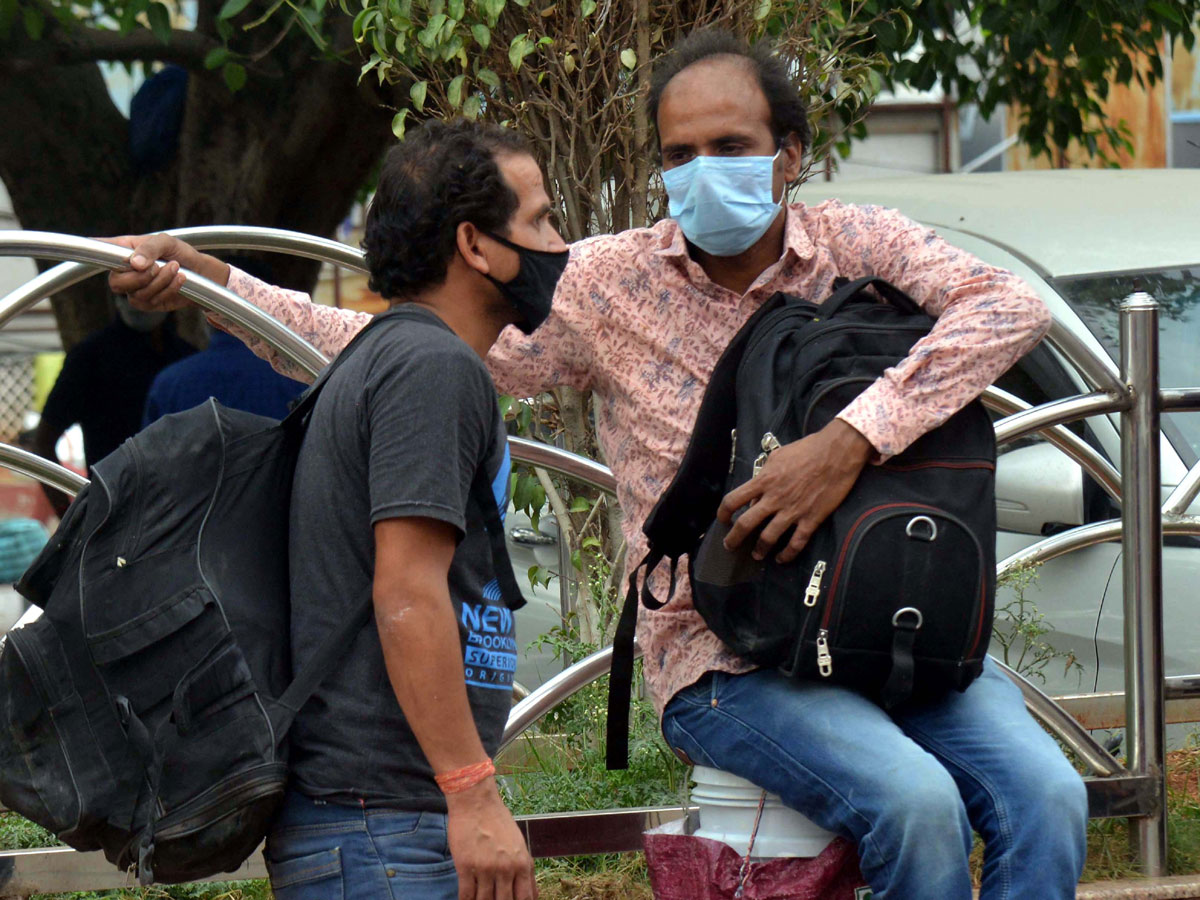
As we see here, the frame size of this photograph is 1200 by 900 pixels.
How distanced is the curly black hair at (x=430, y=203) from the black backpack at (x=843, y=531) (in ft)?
1.51

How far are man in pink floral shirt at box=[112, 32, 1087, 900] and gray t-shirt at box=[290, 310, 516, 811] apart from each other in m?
0.48

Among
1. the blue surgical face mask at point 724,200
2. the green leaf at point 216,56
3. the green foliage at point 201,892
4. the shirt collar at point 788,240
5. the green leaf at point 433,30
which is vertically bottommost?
the green foliage at point 201,892

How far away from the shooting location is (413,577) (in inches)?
66.3

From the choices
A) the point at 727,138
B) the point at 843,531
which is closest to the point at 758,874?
the point at 843,531

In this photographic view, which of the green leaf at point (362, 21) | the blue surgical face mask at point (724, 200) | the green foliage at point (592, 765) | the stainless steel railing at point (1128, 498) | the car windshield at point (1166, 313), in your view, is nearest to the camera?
the blue surgical face mask at point (724, 200)

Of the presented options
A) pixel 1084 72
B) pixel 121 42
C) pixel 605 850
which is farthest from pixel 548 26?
pixel 1084 72

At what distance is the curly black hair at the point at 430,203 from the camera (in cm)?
189

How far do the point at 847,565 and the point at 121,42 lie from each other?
523 centimetres

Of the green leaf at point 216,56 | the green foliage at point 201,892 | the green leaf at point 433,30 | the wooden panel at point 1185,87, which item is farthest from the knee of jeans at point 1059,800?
the wooden panel at point 1185,87

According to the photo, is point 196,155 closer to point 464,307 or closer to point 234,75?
point 234,75

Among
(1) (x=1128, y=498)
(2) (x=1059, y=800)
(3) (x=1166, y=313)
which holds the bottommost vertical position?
(2) (x=1059, y=800)

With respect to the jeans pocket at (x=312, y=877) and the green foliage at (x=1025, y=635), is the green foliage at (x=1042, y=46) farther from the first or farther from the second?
the jeans pocket at (x=312, y=877)

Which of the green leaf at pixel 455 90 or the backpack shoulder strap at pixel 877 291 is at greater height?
the green leaf at pixel 455 90

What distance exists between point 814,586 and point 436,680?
543 mm
